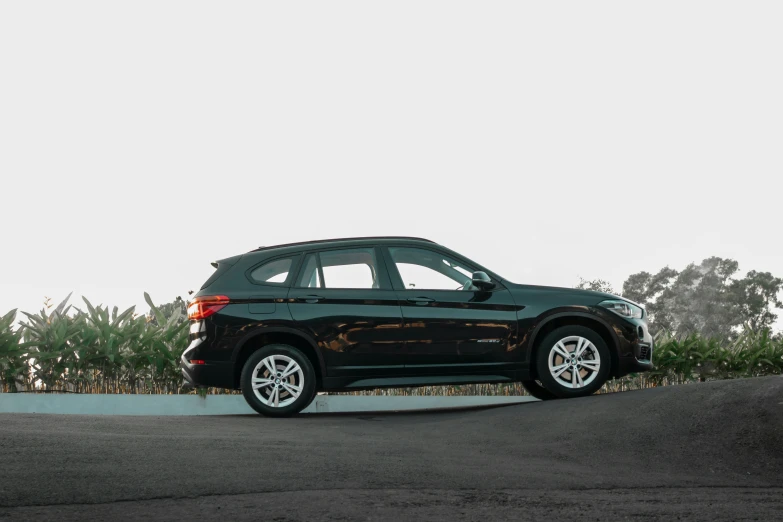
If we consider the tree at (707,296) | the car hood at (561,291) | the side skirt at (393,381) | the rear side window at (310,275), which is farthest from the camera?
the tree at (707,296)

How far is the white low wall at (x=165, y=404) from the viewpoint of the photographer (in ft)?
37.9

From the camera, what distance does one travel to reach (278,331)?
989cm

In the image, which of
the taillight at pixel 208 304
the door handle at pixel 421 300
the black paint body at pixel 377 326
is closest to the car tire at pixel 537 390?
the black paint body at pixel 377 326

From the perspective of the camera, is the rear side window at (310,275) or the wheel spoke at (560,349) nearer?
the rear side window at (310,275)

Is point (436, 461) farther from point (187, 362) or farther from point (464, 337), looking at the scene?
point (187, 362)

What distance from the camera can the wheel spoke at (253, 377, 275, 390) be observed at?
985cm

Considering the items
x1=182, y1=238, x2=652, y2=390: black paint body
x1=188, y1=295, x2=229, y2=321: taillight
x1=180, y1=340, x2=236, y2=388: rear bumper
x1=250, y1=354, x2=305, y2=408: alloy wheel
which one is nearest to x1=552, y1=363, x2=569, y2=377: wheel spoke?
x1=182, y1=238, x2=652, y2=390: black paint body

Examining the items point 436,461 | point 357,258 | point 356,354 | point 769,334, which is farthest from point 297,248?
point 769,334

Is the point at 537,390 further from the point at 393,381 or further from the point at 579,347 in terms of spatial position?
the point at 393,381

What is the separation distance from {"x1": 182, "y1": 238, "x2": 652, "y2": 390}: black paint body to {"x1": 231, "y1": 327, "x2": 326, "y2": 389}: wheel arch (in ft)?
0.04

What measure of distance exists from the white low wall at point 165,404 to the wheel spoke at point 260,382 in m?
1.81

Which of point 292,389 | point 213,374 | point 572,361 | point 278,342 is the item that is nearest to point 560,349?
point 572,361

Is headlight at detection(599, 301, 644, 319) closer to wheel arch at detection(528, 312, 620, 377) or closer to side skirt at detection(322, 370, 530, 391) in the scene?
wheel arch at detection(528, 312, 620, 377)

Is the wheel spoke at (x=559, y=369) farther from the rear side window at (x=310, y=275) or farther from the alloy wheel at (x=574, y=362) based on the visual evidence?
the rear side window at (x=310, y=275)
